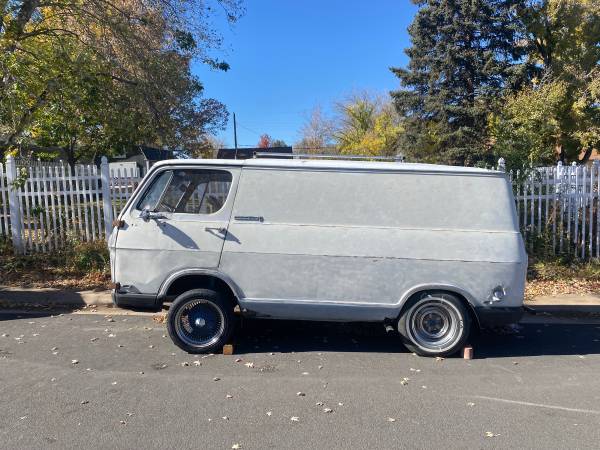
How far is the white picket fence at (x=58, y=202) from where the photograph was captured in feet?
31.3

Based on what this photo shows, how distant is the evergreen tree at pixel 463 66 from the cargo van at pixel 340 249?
20.2 metres

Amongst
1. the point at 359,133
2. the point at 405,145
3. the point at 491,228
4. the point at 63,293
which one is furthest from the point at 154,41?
the point at 359,133

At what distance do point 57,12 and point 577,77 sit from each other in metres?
23.6

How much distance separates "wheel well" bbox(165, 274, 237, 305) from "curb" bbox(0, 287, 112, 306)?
2.68 meters

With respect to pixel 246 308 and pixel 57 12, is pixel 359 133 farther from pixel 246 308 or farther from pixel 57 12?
pixel 246 308

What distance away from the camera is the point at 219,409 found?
13.4 ft

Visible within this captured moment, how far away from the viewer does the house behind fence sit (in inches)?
357

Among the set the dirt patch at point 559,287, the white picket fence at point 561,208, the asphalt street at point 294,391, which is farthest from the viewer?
the white picket fence at point 561,208

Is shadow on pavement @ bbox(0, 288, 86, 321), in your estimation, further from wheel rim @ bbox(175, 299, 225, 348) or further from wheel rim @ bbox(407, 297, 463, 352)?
wheel rim @ bbox(407, 297, 463, 352)

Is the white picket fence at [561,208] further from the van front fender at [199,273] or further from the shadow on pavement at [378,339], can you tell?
the van front fender at [199,273]

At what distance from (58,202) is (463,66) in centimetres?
2304

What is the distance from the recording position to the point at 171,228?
528cm

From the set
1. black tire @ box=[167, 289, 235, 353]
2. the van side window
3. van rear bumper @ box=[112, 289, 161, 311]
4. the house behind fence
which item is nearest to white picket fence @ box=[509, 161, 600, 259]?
the house behind fence

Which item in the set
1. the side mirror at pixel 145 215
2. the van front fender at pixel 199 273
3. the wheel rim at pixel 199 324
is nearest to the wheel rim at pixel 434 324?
the van front fender at pixel 199 273
